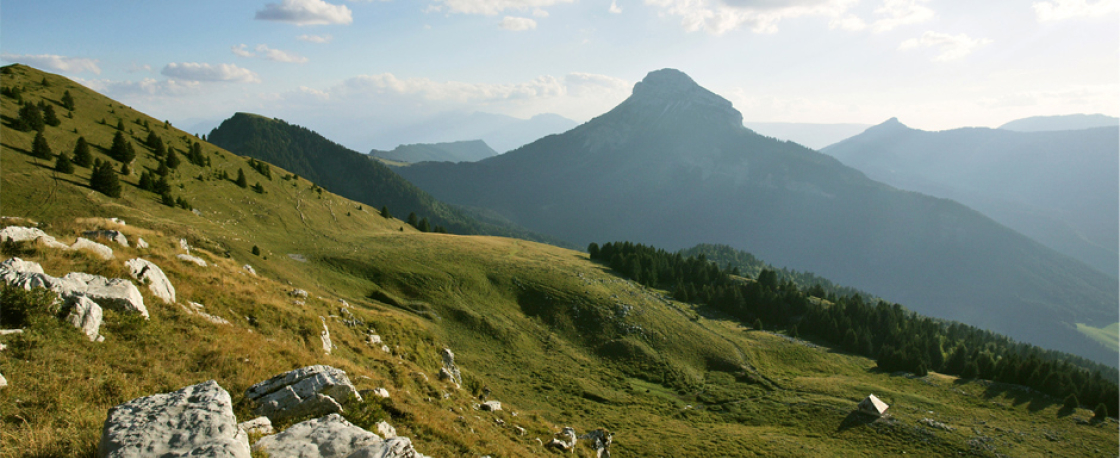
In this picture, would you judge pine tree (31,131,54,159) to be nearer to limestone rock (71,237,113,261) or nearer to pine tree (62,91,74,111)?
pine tree (62,91,74,111)

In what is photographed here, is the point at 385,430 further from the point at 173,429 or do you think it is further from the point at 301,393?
the point at 173,429

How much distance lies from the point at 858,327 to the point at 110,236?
11415 cm

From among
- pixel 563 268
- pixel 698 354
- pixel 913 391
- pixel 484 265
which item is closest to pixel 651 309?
pixel 698 354

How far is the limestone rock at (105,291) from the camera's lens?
14.8 m

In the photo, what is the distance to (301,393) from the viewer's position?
12.9 m

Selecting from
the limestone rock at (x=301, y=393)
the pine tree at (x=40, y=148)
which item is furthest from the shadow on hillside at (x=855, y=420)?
the pine tree at (x=40, y=148)

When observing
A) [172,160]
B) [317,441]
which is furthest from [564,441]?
[172,160]

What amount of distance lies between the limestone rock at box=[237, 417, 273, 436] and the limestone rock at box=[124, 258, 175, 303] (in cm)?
1148

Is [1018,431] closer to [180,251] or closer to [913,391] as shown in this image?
[913,391]

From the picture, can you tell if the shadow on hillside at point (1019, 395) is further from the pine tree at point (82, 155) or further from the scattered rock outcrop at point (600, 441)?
the pine tree at point (82, 155)

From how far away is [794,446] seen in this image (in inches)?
1672

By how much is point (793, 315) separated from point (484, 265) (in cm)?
7646

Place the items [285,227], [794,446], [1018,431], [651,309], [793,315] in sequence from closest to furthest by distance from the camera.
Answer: [794,446] < [1018,431] < [285,227] < [651,309] < [793,315]

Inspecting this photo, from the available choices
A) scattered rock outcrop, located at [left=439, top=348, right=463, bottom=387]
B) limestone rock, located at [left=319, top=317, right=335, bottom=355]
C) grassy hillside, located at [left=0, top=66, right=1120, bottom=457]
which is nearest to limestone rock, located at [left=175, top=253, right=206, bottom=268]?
grassy hillside, located at [left=0, top=66, right=1120, bottom=457]
